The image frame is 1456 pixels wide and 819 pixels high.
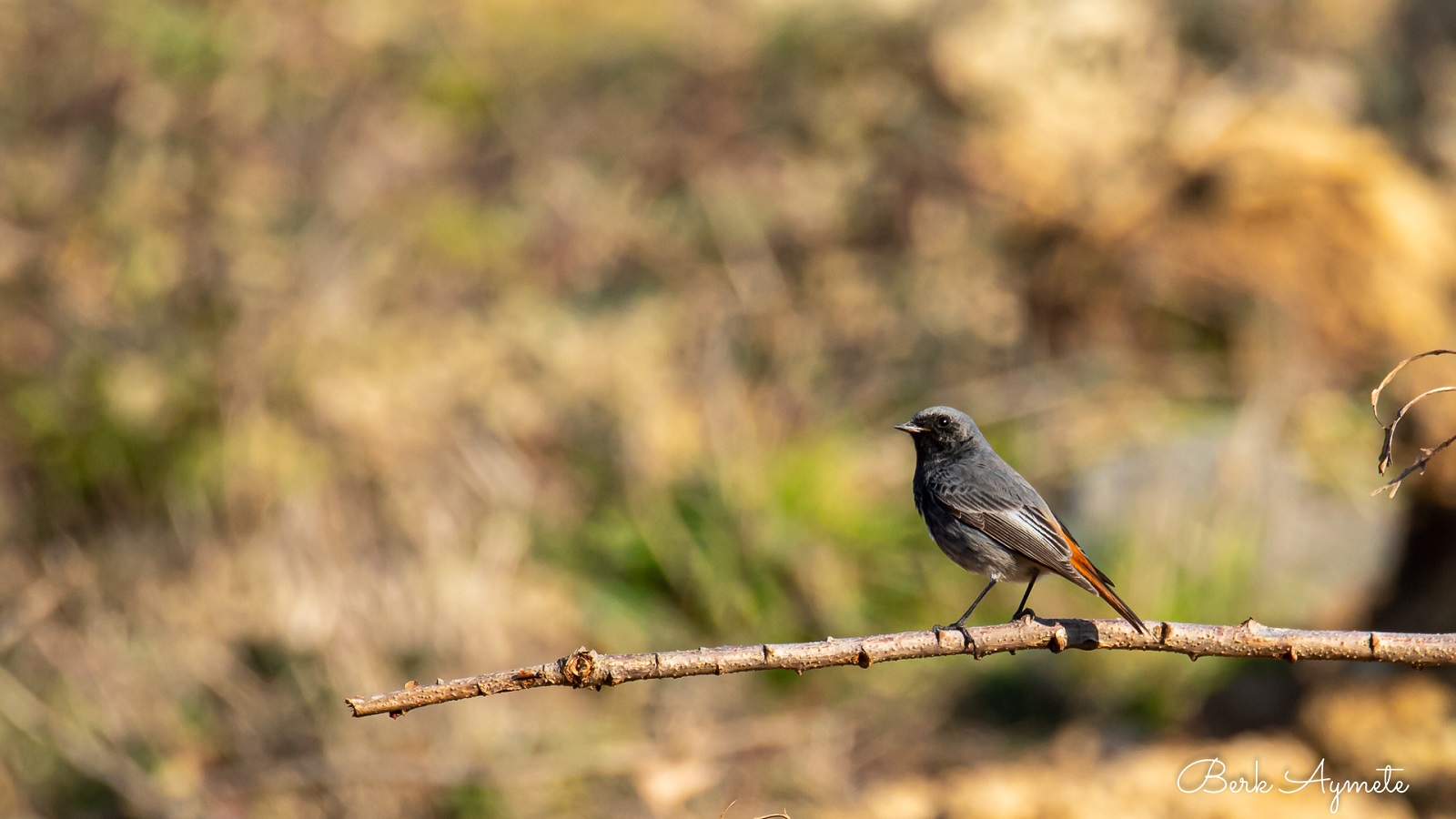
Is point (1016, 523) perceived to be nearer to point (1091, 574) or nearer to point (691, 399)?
point (1091, 574)

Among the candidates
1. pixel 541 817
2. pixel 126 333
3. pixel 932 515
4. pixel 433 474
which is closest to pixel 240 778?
pixel 541 817

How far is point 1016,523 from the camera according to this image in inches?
147

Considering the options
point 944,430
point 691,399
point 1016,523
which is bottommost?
point 691,399

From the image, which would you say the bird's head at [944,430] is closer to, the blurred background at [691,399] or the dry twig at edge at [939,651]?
the dry twig at edge at [939,651]

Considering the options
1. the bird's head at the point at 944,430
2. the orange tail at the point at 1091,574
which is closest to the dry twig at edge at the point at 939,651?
the orange tail at the point at 1091,574

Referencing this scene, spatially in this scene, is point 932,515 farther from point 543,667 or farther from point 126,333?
point 126,333

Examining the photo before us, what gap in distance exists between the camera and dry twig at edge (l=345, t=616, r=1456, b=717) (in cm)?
240

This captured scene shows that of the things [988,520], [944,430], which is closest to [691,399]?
[944,430]

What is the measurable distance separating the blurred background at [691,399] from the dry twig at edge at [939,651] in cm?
259

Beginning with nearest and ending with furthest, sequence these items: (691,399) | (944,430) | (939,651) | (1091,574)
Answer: (939,651)
(1091,574)
(944,430)
(691,399)

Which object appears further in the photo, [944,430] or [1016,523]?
[944,430]

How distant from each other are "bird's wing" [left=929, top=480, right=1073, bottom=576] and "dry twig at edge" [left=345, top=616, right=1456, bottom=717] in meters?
0.82

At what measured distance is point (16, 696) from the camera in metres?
7.45

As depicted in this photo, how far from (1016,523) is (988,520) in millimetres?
76
